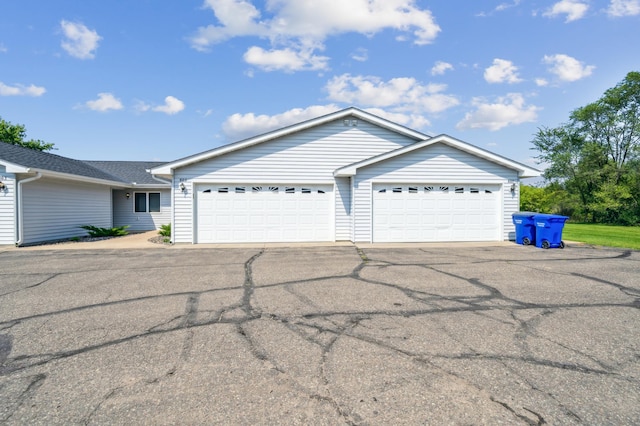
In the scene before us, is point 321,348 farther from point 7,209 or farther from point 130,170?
point 130,170

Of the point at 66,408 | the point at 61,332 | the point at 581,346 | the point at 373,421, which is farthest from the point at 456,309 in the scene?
the point at 61,332

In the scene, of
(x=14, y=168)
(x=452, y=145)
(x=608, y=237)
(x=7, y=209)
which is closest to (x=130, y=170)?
(x=7, y=209)

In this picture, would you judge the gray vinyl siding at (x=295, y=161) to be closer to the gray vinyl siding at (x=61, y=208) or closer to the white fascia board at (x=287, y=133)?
the white fascia board at (x=287, y=133)

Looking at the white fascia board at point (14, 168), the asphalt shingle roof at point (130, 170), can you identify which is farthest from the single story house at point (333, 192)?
the asphalt shingle roof at point (130, 170)

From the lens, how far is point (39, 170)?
1217cm

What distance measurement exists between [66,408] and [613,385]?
4.38 metres

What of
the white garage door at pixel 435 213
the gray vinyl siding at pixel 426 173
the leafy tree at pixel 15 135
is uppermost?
the leafy tree at pixel 15 135

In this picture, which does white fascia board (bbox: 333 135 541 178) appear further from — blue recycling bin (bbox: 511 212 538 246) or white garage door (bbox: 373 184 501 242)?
blue recycling bin (bbox: 511 212 538 246)

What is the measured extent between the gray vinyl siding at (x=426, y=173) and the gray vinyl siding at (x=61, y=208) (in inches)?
468

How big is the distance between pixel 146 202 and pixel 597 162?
35.9 m

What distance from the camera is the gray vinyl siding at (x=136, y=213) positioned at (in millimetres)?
18969

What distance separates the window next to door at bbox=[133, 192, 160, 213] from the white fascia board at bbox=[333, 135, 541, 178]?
11.5 m

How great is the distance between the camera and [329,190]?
44.1 feet

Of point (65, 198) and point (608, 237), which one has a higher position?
point (65, 198)
